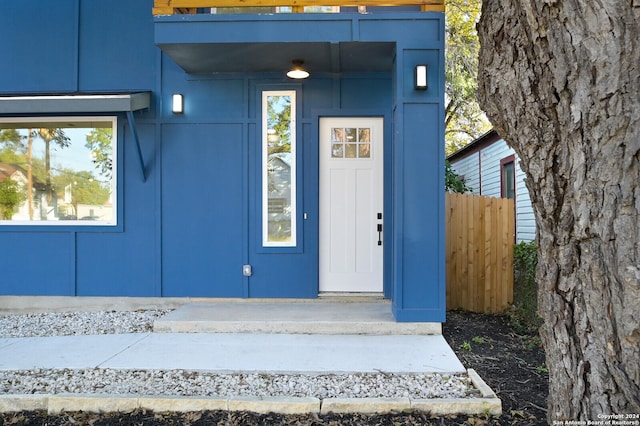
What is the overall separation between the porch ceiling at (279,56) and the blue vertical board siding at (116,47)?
2.31 feet

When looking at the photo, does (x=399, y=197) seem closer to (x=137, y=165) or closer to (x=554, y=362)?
(x=554, y=362)

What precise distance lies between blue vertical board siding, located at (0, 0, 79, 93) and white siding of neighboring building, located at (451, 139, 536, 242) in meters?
6.51

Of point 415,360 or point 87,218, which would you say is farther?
point 87,218

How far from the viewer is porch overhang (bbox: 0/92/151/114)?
505cm

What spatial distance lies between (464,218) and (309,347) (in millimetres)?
2906

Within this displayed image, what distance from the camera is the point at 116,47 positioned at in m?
5.70

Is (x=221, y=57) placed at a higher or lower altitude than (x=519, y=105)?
higher

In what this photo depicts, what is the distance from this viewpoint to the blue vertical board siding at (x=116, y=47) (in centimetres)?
568

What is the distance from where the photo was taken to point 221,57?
5.04m

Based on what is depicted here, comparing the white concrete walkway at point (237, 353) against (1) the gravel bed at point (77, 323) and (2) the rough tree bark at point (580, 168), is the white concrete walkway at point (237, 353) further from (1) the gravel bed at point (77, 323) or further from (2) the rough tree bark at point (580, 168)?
(2) the rough tree bark at point (580, 168)

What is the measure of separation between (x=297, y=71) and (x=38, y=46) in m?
3.44

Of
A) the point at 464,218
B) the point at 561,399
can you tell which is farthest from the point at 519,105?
the point at 464,218

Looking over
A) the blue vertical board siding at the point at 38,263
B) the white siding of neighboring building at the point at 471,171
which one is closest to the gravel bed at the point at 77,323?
the blue vertical board siding at the point at 38,263

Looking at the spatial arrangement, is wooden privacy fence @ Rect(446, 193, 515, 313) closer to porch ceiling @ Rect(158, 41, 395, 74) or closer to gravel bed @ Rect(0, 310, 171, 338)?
porch ceiling @ Rect(158, 41, 395, 74)
